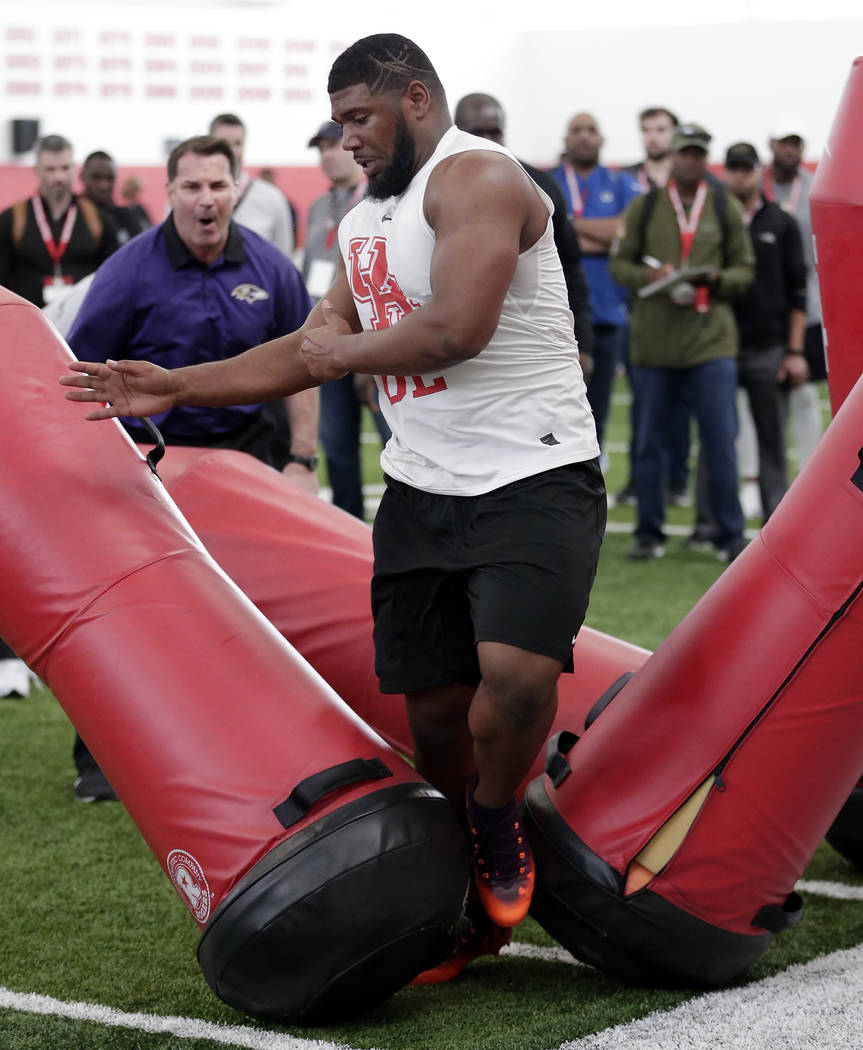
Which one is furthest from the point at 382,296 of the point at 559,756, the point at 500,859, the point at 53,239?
the point at 53,239

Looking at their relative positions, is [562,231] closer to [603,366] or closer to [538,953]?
[538,953]

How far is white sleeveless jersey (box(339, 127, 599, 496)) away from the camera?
10.1 ft

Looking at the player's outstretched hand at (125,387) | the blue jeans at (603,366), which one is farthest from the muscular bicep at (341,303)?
the blue jeans at (603,366)

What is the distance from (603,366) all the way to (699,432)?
111 cm

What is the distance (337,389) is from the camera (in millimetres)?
7871

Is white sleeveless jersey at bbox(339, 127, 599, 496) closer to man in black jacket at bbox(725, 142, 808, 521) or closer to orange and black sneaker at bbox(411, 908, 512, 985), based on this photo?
orange and black sneaker at bbox(411, 908, 512, 985)

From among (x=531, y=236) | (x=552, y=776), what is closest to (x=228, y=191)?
(x=531, y=236)

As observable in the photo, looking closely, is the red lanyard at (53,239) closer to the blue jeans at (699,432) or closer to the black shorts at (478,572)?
the blue jeans at (699,432)

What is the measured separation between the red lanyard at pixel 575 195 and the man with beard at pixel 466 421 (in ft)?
22.0

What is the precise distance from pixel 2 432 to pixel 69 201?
17.2 ft

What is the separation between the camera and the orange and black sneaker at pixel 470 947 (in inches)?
131

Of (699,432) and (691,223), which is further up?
(691,223)

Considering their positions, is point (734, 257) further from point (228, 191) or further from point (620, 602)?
point (228, 191)

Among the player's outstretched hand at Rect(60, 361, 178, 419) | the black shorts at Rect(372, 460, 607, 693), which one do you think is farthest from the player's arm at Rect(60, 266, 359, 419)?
the black shorts at Rect(372, 460, 607, 693)
